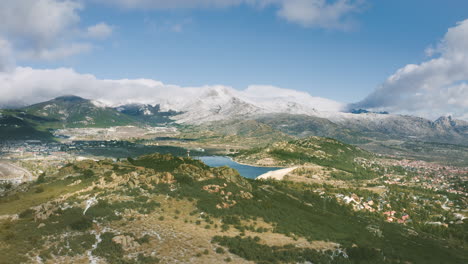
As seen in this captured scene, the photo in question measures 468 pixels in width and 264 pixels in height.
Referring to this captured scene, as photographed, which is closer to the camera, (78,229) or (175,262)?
(175,262)

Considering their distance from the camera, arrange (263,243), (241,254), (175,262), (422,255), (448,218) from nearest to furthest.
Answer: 1. (175,262)
2. (241,254)
3. (263,243)
4. (422,255)
5. (448,218)

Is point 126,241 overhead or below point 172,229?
overhead

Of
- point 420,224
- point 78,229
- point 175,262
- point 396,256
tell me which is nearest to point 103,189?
point 78,229

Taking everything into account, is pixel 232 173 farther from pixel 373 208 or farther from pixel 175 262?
pixel 373 208

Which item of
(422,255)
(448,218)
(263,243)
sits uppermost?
(263,243)

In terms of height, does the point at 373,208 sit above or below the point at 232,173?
below

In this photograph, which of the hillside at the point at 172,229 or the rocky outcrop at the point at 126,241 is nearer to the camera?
the hillside at the point at 172,229

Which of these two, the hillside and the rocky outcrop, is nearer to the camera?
the hillside

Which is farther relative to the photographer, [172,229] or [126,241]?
[172,229]
